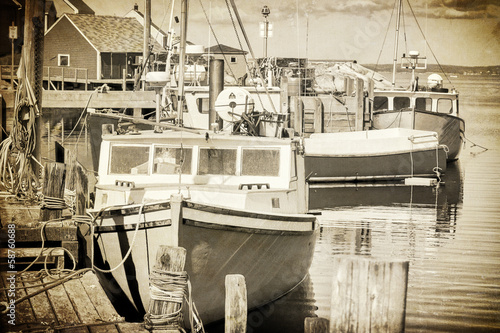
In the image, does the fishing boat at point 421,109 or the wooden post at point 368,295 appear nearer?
the wooden post at point 368,295

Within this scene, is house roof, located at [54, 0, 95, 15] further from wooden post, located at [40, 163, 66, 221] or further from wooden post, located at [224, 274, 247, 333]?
wooden post, located at [224, 274, 247, 333]

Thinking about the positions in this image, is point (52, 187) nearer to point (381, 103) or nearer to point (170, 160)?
point (170, 160)

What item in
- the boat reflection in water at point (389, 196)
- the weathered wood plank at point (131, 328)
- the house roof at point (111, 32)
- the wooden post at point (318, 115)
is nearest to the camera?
the weathered wood plank at point (131, 328)

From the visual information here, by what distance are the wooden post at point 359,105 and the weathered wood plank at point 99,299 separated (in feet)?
41.4

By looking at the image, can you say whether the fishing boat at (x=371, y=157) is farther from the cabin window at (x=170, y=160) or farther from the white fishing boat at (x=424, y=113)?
the cabin window at (x=170, y=160)

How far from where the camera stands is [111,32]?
84.6 feet

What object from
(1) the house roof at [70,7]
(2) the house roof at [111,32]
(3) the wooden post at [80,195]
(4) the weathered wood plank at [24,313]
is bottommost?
(4) the weathered wood plank at [24,313]

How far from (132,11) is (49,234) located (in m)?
21.9

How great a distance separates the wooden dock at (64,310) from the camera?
3.94 m

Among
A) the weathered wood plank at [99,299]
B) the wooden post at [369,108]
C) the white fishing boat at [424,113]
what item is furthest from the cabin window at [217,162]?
the white fishing boat at [424,113]

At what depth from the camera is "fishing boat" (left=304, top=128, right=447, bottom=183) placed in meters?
14.4

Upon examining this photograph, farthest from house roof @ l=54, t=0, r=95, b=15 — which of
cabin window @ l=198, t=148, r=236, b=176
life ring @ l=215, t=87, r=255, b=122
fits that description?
cabin window @ l=198, t=148, r=236, b=176

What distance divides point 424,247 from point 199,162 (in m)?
4.12

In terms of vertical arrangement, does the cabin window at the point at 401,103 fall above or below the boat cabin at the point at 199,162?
above
